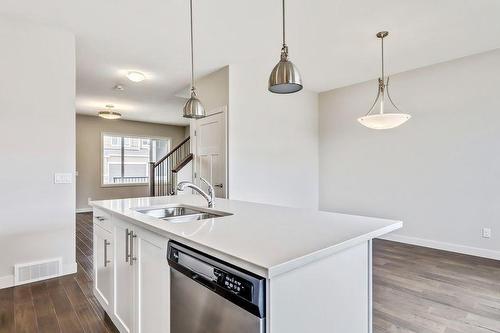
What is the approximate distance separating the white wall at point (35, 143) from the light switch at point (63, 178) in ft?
0.11

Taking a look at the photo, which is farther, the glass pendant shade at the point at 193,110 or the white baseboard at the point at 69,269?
the white baseboard at the point at 69,269

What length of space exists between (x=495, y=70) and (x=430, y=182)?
1622 millimetres

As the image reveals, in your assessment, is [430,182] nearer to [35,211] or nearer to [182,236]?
[182,236]

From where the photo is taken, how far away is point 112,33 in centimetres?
306

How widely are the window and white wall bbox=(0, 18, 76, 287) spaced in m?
5.05

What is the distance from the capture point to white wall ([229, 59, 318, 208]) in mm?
4074

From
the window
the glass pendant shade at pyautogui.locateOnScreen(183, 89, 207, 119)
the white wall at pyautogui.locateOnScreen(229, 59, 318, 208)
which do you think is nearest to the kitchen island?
the glass pendant shade at pyautogui.locateOnScreen(183, 89, 207, 119)

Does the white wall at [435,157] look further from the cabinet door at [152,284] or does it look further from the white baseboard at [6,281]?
the white baseboard at [6,281]

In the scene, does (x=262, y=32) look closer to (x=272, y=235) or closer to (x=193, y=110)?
(x=193, y=110)

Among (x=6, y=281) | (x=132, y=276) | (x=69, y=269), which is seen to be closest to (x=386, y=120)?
(x=132, y=276)

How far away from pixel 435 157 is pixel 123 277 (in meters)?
4.23

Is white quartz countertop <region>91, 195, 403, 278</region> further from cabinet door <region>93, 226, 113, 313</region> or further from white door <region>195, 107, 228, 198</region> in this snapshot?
white door <region>195, 107, 228, 198</region>

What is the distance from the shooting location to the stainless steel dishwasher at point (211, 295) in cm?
93

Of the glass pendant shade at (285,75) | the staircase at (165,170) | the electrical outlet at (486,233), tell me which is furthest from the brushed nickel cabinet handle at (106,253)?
the electrical outlet at (486,233)
